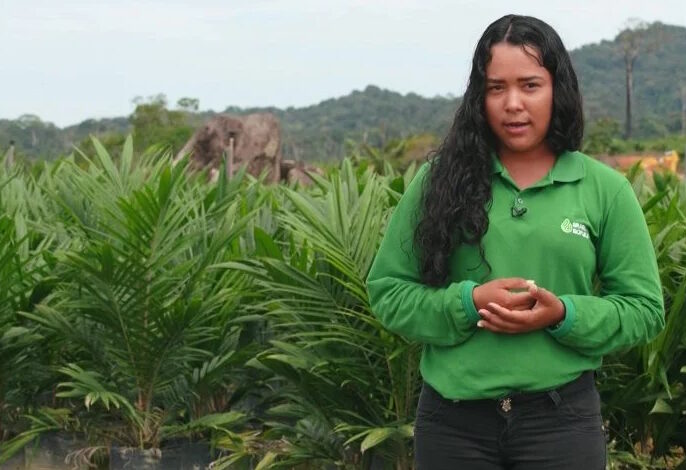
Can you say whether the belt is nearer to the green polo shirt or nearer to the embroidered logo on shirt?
the green polo shirt

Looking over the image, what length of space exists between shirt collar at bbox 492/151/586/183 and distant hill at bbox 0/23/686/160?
55814mm

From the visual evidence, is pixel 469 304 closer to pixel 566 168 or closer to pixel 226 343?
pixel 566 168

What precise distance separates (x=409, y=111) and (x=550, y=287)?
271 ft

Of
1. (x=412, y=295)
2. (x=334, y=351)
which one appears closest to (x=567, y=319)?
(x=412, y=295)

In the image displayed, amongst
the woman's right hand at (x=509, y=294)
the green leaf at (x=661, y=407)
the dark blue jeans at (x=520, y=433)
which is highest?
the woman's right hand at (x=509, y=294)

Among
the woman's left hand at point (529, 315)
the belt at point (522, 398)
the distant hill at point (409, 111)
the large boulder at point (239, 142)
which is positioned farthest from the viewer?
the distant hill at point (409, 111)

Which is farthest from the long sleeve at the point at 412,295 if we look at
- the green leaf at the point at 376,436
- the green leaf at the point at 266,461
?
the green leaf at the point at 266,461

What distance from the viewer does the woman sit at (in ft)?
7.92

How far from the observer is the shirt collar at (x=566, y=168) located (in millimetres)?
2492

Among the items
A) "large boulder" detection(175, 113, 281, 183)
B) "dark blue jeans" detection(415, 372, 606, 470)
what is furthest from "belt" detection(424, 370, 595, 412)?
"large boulder" detection(175, 113, 281, 183)

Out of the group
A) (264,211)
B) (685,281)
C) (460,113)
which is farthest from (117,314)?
(460,113)

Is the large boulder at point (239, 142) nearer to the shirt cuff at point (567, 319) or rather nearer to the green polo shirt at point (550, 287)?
the green polo shirt at point (550, 287)

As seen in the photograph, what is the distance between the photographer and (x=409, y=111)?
8450cm

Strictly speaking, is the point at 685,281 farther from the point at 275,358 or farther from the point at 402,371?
the point at 275,358
